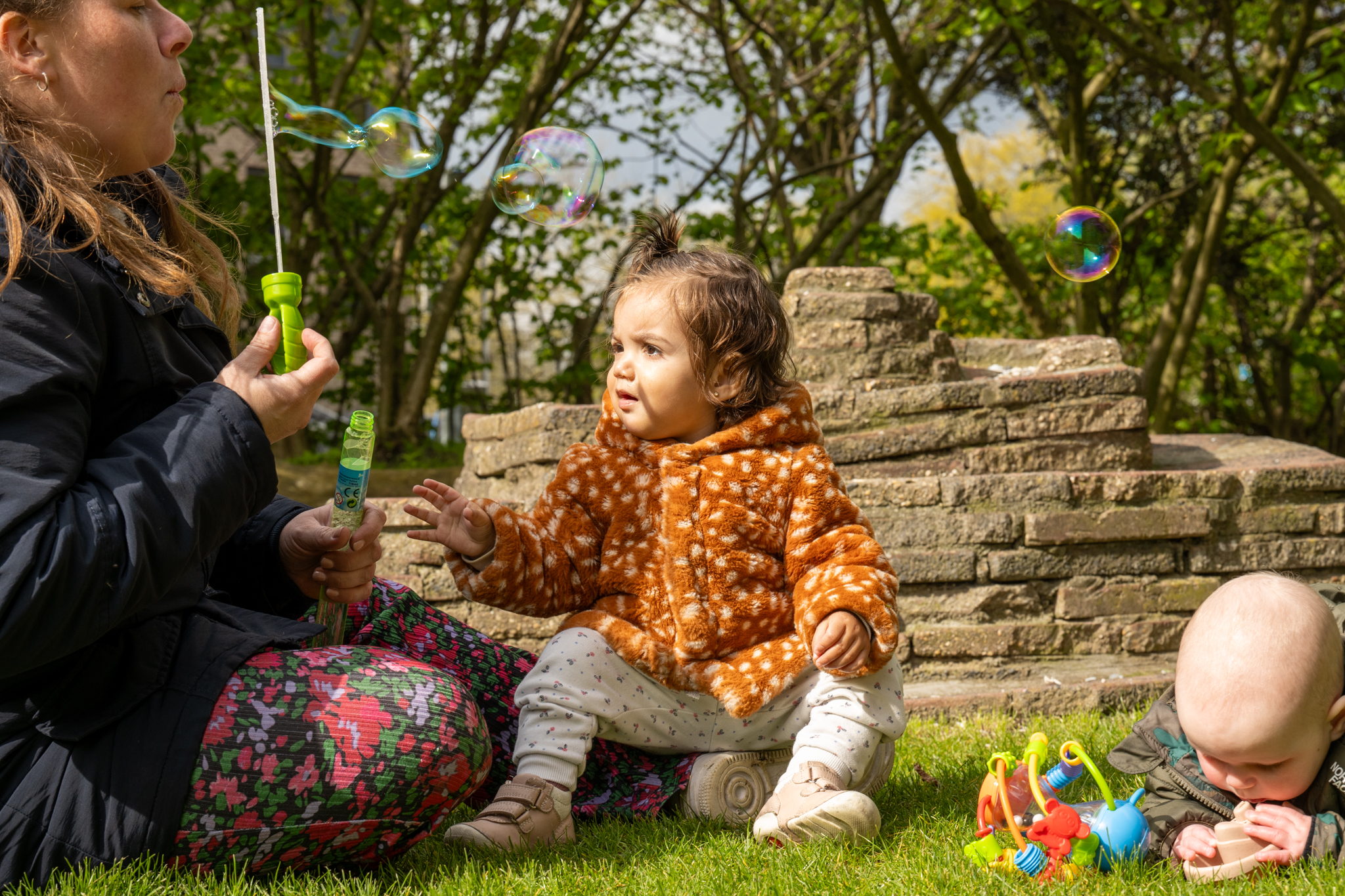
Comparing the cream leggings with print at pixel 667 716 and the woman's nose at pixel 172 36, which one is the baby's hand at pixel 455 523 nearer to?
the cream leggings with print at pixel 667 716

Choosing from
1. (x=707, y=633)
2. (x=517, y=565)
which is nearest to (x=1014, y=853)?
(x=707, y=633)

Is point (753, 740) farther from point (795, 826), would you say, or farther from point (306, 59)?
point (306, 59)

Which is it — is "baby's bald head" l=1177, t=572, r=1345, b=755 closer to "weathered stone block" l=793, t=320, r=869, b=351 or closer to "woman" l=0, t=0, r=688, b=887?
"woman" l=0, t=0, r=688, b=887

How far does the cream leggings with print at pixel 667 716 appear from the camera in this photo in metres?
2.15

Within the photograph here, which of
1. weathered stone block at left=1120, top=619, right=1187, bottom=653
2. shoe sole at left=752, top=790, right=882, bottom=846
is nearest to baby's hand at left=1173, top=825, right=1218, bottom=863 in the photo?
shoe sole at left=752, top=790, right=882, bottom=846

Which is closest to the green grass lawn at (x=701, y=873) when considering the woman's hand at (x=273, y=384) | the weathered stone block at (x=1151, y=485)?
the woman's hand at (x=273, y=384)

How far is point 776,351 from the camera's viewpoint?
8.55 ft

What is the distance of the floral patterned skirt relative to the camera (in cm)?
166

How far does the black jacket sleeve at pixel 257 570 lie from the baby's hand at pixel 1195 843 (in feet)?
5.42

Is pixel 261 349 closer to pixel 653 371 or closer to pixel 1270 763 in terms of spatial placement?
pixel 653 371

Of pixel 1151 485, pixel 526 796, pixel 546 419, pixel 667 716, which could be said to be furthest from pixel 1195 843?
pixel 546 419

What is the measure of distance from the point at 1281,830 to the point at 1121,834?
0.25 meters

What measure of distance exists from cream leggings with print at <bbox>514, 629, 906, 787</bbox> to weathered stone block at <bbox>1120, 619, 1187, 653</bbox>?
1530 millimetres

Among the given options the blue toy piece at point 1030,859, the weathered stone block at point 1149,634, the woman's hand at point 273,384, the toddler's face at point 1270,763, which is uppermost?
the woman's hand at point 273,384
